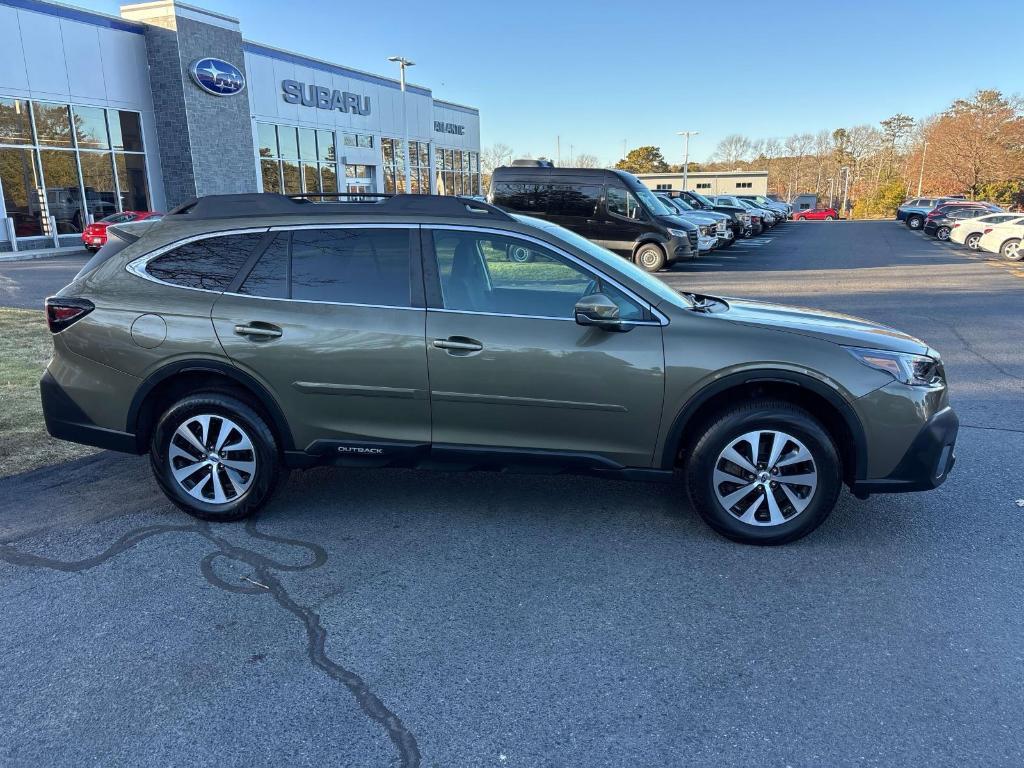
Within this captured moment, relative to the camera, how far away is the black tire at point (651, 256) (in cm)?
1708

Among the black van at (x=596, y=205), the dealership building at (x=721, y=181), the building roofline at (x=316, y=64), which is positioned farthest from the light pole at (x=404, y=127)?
the dealership building at (x=721, y=181)

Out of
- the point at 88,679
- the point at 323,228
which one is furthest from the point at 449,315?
the point at 88,679

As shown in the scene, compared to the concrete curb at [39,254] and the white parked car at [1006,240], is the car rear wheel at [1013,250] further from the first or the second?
the concrete curb at [39,254]

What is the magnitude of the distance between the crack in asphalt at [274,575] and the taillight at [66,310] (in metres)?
1.26

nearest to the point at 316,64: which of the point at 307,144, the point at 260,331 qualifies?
the point at 307,144

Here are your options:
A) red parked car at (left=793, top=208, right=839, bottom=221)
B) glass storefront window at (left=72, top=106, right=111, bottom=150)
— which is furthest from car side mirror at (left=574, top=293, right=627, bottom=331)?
red parked car at (left=793, top=208, right=839, bottom=221)

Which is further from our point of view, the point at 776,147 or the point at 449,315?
the point at 776,147

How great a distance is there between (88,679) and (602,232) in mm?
15520

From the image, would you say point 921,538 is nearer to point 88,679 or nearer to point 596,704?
point 596,704

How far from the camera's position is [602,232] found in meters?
17.1

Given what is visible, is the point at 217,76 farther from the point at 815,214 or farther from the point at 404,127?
the point at 815,214

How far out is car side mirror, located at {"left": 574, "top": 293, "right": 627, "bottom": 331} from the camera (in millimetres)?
3750

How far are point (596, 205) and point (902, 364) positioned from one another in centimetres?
1373

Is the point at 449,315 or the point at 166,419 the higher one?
the point at 449,315
